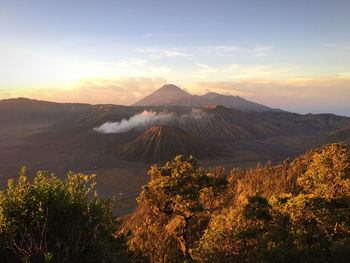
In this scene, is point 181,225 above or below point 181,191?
below

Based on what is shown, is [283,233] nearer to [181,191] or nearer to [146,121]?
[181,191]

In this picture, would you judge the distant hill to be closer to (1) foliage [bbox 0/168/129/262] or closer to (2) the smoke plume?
(2) the smoke plume

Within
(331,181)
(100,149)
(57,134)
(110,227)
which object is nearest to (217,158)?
(100,149)

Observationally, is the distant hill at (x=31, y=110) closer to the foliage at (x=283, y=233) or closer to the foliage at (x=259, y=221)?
the foliage at (x=259, y=221)

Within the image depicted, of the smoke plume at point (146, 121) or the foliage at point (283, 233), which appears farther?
the smoke plume at point (146, 121)

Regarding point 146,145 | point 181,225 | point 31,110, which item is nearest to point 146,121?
point 146,145

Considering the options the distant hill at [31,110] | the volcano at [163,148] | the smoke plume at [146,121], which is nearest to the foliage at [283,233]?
the volcano at [163,148]
